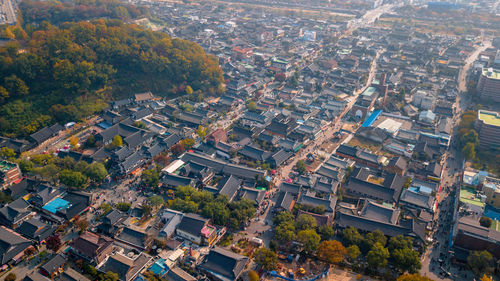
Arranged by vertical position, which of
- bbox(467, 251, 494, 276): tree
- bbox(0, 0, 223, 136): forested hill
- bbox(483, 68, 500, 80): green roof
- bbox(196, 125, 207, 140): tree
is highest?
bbox(0, 0, 223, 136): forested hill

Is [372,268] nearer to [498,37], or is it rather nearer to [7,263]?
[7,263]

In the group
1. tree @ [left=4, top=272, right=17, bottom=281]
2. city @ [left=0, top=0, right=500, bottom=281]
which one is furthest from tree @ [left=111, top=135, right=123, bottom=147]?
tree @ [left=4, top=272, right=17, bottom=281]

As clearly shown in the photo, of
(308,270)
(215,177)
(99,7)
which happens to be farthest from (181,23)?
(308,270)

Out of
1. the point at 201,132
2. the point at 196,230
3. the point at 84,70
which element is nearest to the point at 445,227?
the point at 196,230

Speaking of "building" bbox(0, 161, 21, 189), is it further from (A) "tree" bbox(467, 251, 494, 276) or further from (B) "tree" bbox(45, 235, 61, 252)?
(A) "tree" bbox(467, 251, 494, 276)

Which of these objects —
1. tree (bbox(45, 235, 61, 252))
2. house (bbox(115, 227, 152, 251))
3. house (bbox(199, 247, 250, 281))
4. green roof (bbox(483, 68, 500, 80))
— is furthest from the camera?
green roof (bbox(483, 68, 500, 80))
